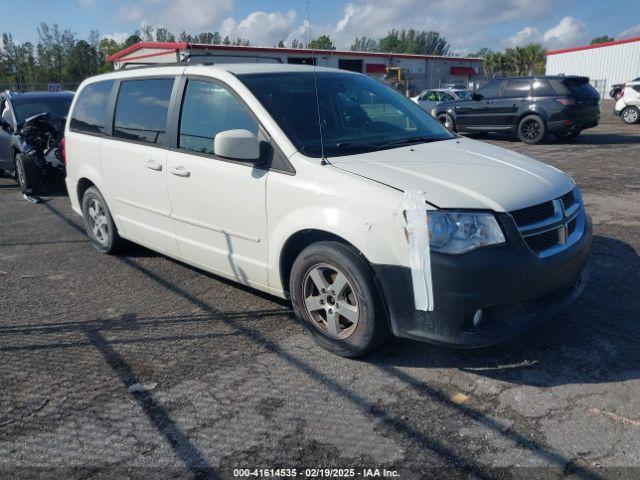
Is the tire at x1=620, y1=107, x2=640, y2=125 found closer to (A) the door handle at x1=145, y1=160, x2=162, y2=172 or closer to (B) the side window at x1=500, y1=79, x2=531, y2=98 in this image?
(B) the side window at x1=500, y1=79, x2=531, y2=98

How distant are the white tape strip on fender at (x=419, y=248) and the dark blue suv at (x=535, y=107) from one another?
427 inches

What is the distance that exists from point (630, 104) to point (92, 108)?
63.4 ft

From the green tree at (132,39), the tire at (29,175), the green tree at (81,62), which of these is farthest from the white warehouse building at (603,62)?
the green tree at (132,39)

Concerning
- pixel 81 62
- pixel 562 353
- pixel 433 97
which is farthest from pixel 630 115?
pixel 81 62

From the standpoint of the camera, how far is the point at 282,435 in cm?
286

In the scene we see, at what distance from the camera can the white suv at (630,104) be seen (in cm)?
1930

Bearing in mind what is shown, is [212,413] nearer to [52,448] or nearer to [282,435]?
[282,435]

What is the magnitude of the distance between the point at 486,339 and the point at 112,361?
2.35 meters

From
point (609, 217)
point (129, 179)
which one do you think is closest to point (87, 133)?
point (129, 179)

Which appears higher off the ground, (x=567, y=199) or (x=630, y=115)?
(x=630, y=115)

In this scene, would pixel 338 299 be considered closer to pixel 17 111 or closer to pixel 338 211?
pixel 338 211

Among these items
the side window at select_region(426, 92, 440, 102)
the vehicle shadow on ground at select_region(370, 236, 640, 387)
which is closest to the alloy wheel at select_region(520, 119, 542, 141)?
the side window at select_region(426, 92, 440, 102)

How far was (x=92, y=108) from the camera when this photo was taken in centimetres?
578

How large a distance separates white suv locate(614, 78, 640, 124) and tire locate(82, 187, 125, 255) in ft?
62.9
